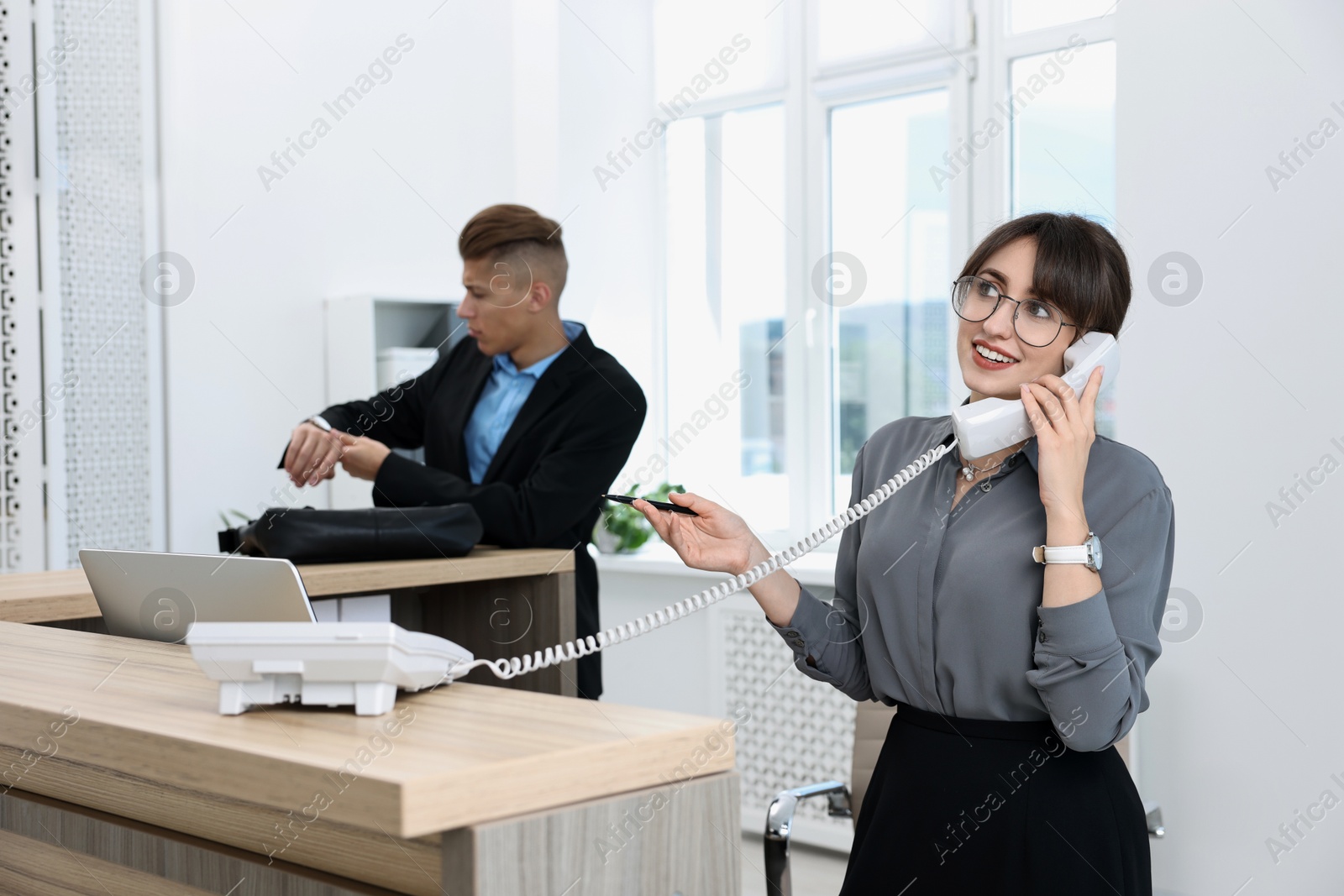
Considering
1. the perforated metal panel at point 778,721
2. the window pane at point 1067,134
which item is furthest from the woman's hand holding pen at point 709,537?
the window pane at point 1067,134

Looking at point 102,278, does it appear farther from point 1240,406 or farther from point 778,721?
point 1240,406

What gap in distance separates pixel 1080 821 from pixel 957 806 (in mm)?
146

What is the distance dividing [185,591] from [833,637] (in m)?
0.84

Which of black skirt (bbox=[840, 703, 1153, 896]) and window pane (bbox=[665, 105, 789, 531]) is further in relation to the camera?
window pane (bbox=[665, 105, 789, 531])

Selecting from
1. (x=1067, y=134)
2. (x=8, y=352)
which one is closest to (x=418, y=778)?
(x=8, y=352)

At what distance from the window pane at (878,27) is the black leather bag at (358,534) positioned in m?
2.61

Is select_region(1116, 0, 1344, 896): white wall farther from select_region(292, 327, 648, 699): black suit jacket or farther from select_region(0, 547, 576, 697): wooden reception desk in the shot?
select_region(0, 547, 576, 697): wooden reception desk

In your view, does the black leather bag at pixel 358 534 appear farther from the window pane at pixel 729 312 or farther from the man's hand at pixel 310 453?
the window pane at pixel 729 312

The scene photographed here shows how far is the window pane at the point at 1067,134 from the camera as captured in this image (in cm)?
371

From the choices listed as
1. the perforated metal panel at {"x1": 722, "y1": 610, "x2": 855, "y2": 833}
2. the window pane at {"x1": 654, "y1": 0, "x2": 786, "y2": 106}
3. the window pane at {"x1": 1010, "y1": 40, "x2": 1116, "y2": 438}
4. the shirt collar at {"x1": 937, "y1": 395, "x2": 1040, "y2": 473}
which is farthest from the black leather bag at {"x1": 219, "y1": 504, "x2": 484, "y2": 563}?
the window pane at {"x1": 654, "y1": 0, "x2": 786, "y2": 106}

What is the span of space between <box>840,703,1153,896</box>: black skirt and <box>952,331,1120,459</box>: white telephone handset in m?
0.35

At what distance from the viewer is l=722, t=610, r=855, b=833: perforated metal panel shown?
3.83 meters

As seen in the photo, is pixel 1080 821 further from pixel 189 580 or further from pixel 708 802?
pixel 189 580

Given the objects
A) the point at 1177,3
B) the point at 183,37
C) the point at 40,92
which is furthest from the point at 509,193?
the point at 1177,3
